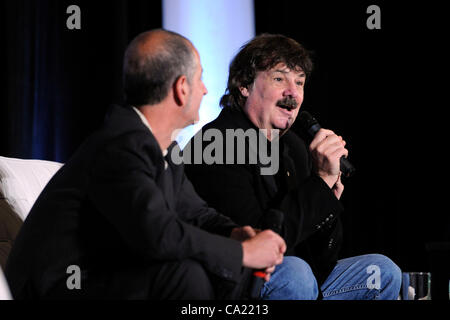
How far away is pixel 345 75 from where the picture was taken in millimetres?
3090

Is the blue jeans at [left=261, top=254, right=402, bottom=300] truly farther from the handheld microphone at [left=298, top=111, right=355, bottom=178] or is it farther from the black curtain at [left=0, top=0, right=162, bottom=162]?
the black curtain at [left=0, top=0, right=162, bottom=162]

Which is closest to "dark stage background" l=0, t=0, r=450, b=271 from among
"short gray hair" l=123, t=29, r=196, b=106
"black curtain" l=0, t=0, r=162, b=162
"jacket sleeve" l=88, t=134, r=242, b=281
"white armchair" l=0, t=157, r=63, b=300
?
"black curtain" l=0, t=0, r=162, b=162

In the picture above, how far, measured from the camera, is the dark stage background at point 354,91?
2.90 meters

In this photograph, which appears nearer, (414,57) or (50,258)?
(50,258)

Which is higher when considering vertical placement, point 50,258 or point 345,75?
point 345,75

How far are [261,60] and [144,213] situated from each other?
2.98 ft

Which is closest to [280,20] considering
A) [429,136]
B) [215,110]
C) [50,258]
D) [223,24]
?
[223,24]

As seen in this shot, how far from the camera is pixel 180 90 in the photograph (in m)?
1.28

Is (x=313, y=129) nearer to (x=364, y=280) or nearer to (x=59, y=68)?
(x=364, y=280)

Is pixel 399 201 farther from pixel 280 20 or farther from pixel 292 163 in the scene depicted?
pixel 292 163

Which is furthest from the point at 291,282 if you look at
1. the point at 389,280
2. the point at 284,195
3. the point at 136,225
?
the point at 136,225

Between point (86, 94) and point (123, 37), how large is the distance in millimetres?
346

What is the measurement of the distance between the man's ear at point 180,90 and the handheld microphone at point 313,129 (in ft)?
1.55
